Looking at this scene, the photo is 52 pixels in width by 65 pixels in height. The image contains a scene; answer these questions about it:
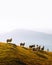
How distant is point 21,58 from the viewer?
66.8m

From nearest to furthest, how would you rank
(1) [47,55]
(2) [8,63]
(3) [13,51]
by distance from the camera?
(2) [8,63] → (3) [13,51] → (1) [47,55]

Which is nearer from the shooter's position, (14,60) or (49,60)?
(14,60)

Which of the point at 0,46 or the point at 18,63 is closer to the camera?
the point at 18,63

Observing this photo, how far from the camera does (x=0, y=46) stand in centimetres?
7088

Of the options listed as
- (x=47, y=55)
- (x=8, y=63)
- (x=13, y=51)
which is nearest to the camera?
(x=8, y=63)

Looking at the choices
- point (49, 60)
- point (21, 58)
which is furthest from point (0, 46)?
point (49, 60)

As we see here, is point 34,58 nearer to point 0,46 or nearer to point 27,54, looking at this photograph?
point 27,54

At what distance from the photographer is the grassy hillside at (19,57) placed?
64.5m

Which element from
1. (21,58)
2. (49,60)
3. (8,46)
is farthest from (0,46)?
(49,60)

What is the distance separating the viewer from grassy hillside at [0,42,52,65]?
64.5 metres

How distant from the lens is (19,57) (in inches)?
2630

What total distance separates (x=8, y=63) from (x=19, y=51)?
8.11 m

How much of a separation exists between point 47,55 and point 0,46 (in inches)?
529

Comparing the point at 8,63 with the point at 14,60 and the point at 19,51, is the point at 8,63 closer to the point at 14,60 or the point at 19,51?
the point at 14,60
